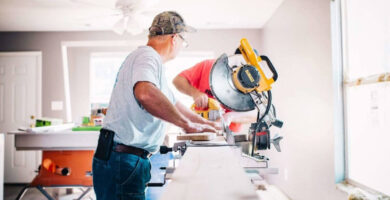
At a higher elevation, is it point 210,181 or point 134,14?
point 134,14

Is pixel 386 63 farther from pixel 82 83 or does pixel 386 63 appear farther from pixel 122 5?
pixel 82 83

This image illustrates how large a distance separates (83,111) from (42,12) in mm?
1983

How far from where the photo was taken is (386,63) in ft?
5.93

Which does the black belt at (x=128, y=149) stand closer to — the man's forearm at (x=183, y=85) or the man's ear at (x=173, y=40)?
the man's ear at (x=173, y=40)

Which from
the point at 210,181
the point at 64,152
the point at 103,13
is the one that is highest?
the point at 103,13

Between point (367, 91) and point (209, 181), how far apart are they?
5.98 ft

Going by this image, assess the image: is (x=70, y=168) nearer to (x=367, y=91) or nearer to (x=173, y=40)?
(x=173, y=40)

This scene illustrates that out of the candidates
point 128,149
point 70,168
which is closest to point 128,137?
point 128,149

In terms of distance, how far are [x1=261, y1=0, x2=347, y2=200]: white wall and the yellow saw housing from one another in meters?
1.34

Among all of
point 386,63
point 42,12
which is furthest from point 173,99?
point 42,12

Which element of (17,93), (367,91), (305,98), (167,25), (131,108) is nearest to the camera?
(131,108)

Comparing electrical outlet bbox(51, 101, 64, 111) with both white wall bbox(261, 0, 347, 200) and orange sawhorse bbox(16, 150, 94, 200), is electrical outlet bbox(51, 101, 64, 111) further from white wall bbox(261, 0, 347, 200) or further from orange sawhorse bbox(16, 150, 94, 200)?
white wall bbox(261, 0, 347, 200)

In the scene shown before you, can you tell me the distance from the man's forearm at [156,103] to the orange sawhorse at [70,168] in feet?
5.93

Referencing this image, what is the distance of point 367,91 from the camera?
2047mm
